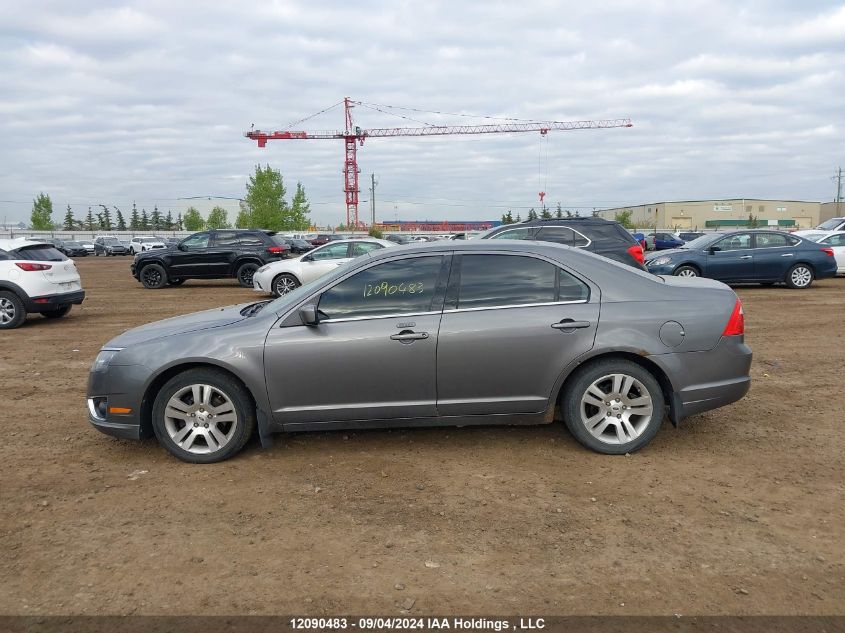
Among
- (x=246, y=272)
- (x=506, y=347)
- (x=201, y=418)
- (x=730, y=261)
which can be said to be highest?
(x=730, y=261)

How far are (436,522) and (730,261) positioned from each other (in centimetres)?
1496

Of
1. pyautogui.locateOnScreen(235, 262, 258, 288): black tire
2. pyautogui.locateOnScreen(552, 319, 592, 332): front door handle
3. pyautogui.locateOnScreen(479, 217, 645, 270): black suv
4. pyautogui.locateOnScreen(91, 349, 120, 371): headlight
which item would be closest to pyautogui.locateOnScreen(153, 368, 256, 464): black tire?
pyautogui.locateOnScreen(91, 349, 120, 371): headlight

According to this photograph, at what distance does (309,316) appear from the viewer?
478 cm

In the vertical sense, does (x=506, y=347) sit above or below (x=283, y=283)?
above

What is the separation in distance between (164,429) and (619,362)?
3.33 meters

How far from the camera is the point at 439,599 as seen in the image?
314cm

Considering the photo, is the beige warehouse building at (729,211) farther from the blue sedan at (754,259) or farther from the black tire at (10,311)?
the black tire at (10,311)

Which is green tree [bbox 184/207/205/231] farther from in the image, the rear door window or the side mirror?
the rear door window

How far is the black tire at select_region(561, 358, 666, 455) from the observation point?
4871 millimetres

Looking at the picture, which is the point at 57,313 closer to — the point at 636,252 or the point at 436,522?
the point at 636,252

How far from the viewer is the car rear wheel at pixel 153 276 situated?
20.0m

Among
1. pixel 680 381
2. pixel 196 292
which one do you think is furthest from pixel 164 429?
pixel 196 292

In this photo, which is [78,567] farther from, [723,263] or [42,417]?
[723,263]

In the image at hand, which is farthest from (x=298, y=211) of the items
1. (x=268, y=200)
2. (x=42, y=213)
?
(x=42, y=213)
